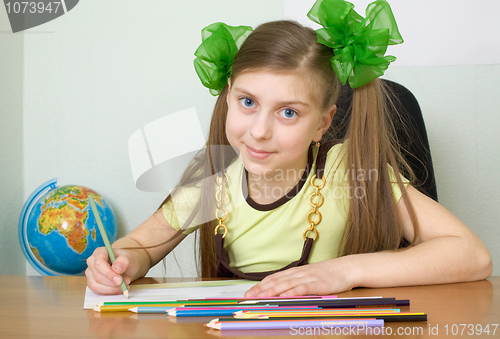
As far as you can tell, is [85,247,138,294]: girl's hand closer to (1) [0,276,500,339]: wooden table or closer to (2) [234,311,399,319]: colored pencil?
(1) [0,276,500,339]: wooden table

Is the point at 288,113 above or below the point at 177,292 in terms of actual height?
above

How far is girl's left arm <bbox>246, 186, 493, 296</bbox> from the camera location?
0.60 m

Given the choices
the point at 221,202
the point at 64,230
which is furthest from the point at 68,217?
the point at 221,202

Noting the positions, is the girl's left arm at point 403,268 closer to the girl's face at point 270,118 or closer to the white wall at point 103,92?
the girl's face at point 270,118

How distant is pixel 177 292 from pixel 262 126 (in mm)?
308

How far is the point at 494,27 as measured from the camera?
150cm

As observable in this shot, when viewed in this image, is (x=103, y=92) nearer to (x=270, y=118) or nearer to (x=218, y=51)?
(x=218, y=51)

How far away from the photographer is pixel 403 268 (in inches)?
26.5

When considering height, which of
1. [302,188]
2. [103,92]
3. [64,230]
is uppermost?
[103,92]

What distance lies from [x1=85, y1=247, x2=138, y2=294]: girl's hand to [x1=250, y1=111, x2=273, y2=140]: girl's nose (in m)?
0.29

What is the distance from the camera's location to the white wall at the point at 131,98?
155 cm

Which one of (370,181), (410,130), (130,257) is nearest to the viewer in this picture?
(130,257)

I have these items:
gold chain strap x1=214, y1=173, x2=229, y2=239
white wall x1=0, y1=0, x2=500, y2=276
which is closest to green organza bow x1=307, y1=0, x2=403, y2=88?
gold chain strap x1=214, y1=173, x2=229, y2=239

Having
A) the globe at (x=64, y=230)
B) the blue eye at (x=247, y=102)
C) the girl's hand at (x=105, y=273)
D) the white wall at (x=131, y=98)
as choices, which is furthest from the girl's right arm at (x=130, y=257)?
the white wall at (x=131, y=98)
